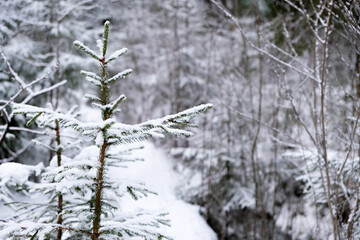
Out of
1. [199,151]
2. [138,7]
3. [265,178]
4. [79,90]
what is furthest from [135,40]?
[265,178]

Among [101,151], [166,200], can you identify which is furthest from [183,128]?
[101,151]

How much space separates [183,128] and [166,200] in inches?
70.9

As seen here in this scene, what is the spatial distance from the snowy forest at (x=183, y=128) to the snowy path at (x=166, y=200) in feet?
0.12

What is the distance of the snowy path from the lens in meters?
4.49

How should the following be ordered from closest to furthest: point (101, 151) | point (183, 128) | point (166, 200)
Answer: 1. point (101, 151)
2. point (166, 200)
3. point (183, 128)

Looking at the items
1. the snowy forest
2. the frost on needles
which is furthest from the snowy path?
the frost on needles

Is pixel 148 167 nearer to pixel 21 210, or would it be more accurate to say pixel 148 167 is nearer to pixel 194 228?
pixel 194 228

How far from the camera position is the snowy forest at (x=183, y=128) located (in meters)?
1.62

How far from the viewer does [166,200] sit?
572 centimetres

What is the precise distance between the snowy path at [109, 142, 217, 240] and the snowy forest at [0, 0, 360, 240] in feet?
0.12

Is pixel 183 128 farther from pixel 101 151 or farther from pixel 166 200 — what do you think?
pixel 101 151

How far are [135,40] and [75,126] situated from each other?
9489mm

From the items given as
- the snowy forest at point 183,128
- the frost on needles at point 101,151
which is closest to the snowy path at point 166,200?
the snowy forest at point 183,128

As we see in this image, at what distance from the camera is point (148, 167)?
22.2ft
